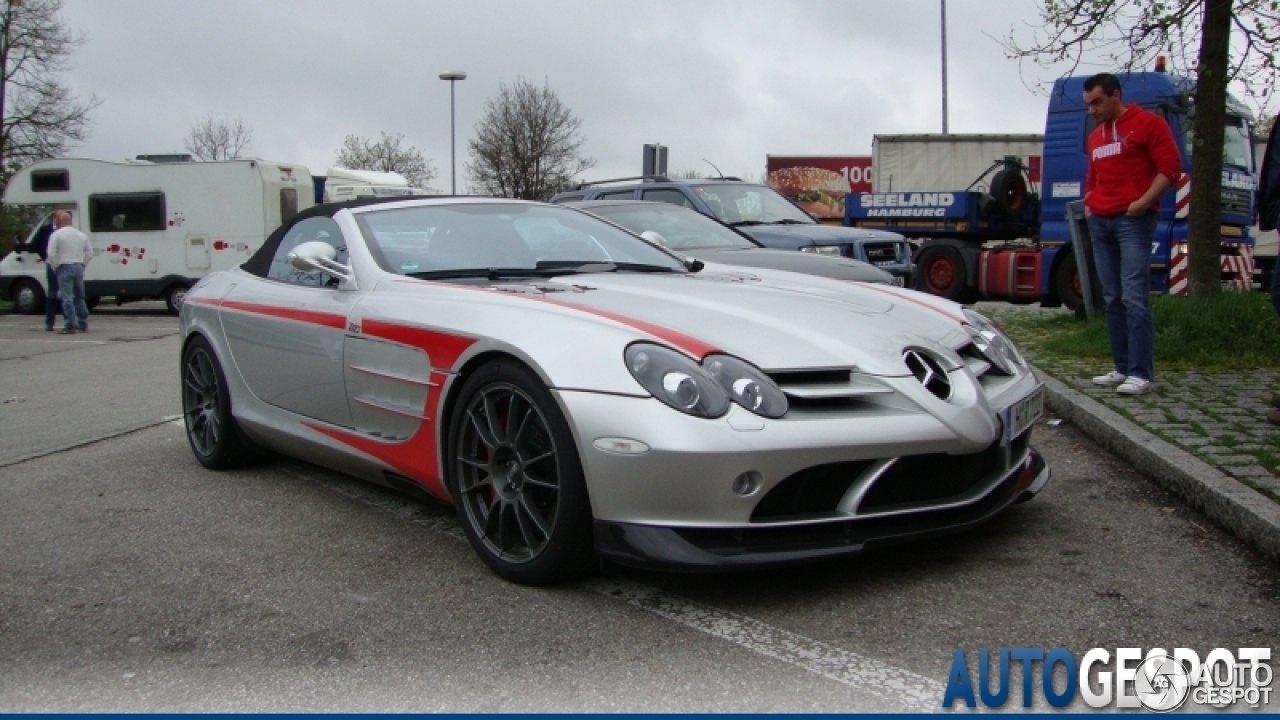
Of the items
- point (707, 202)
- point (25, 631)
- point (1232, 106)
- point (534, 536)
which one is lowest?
point (25, 631)

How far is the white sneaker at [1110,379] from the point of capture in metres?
6.80

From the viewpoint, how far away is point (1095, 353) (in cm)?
857

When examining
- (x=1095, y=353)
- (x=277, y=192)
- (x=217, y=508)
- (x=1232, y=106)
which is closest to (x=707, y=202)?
(x=1095, y=353)

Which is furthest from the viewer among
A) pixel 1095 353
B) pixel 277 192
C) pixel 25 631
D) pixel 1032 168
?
pixel 277 192

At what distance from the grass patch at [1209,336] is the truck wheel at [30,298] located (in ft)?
59.7

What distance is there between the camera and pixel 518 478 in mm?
3689

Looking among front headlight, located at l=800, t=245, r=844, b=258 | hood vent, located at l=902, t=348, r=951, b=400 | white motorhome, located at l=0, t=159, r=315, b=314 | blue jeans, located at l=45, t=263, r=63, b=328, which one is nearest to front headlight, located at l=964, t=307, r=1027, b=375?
hood vent, located at l=902, t=348, r=951, b=400

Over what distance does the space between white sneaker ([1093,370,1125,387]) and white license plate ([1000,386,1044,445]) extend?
2801 millimetres

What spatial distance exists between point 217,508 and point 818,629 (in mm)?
2792

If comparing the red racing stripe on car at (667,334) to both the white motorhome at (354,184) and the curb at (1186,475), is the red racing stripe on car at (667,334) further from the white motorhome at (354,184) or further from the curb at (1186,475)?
the white motorhome at (354,184)

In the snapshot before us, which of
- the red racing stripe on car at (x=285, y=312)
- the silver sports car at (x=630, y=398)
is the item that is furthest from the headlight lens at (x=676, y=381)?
the red racing stripe on car at (x=285, y=312)

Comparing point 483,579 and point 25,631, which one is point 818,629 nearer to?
point 483,579

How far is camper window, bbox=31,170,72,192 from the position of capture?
20422 millimetres

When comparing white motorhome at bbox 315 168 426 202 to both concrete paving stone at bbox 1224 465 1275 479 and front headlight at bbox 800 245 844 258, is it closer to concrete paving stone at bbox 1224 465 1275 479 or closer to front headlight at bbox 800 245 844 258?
front headlight at bbox 800 245 844 258
